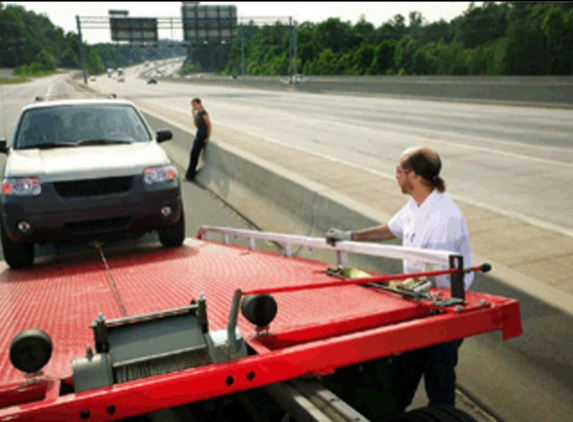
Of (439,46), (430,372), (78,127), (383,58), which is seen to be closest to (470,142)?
(78,127)

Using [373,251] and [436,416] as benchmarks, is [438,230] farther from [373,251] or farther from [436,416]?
[436,416]

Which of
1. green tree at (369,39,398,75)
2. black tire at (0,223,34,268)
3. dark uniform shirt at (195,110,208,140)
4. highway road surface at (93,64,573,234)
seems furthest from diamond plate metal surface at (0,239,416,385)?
green tree at (369,39,398,75)

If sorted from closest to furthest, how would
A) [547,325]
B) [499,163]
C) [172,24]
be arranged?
[547,325] < [499,163] < [172,24]

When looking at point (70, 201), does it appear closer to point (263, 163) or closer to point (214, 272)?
point (214, 272)

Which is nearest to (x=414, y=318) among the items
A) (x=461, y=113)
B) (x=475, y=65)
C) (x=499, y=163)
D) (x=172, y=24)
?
(x=499, y=163)

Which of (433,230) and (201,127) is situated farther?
(201,127)

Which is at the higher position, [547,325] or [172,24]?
[172,24]

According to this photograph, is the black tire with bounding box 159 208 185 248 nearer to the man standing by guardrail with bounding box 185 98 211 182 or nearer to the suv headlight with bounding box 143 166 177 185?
the suv headlight with bounding box 143 166 177 185

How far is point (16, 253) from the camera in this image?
271 inches

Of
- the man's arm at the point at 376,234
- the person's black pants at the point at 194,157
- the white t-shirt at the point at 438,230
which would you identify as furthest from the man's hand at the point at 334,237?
the person's black pants at the point at 194,157

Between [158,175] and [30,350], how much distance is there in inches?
199

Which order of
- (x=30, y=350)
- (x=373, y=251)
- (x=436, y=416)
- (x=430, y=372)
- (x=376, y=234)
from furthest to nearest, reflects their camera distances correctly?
1. (x=376, y=234)
2. (x=373, y=251)
3. (x=430, y=372)
4. (x=436, y=416)
5. (x=30, y=350)

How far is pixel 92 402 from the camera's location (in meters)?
2.12

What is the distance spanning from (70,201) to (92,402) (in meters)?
4.84
